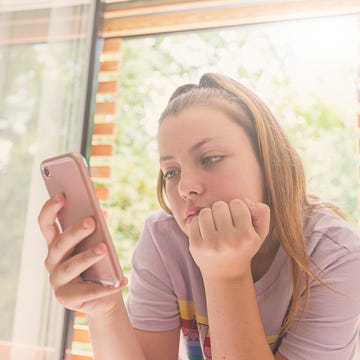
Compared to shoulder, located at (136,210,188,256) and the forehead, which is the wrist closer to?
shoulder, located at (136,210,188,256)

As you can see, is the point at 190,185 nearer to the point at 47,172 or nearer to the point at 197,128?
the point at 197,128

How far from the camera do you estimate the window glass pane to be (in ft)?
3.77

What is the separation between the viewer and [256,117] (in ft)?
2.69

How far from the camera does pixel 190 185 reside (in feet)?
2.41

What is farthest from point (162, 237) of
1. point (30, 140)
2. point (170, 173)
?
point (30, 140)

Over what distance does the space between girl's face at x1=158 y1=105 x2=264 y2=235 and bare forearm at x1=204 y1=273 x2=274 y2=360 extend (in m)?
0.15

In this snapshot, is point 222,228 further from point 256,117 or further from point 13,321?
point 13,321

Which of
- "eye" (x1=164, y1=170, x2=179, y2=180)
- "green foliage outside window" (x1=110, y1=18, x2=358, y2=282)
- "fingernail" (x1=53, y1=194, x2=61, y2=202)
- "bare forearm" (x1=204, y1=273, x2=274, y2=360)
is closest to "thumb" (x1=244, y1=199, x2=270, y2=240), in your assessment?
"bare forearm" (x1=204, y1=273, x2=274, y2=360)

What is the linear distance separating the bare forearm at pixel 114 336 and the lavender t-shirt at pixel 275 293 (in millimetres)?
101

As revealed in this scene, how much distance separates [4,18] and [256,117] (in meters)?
0.76

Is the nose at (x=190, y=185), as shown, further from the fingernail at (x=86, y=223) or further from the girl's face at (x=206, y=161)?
the fingernail at (x=86, y=223)

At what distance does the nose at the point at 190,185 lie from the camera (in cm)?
74

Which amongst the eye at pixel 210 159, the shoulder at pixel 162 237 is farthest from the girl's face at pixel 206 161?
the shoulder at pixel 162 237

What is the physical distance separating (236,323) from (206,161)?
0.97ft
